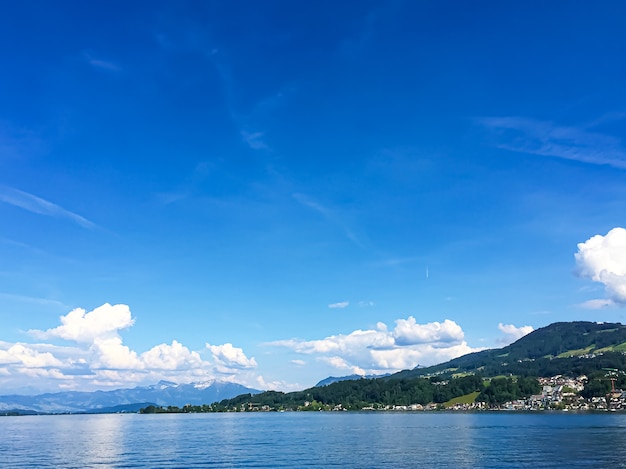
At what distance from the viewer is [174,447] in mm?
106188

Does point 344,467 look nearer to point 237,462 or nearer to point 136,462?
point 237,462

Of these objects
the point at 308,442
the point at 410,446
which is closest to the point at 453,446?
the point at 410,446

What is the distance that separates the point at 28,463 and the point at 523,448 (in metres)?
78.5

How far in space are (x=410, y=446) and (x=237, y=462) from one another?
34.4m

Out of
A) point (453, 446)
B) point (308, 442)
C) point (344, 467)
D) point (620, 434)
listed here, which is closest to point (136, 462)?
point (344, 467)

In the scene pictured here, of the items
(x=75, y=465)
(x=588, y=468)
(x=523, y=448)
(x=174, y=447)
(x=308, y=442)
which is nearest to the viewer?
(x=588, y=468)

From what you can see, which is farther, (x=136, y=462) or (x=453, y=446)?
(x=453, y=446)

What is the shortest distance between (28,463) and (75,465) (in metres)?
8.47

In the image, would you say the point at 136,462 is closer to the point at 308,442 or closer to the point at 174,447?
the point at 174,447

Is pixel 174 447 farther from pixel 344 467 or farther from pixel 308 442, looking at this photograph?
pixel 344 467

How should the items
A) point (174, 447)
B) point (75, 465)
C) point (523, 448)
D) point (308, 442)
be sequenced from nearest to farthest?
point (75, 465) < point (523, 448) < point (174, 447) < point (308, 442)

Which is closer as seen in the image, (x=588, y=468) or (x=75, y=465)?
(x=588, y=468)

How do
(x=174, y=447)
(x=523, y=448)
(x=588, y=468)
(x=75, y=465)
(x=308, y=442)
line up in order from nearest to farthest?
(x=588, y=468), (x=75, y=465), (x=523, y=448), (x=174, y=447), (x=308, y=442)

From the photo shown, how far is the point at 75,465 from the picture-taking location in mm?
79500
